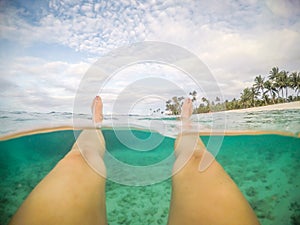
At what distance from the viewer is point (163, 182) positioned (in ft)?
16.2

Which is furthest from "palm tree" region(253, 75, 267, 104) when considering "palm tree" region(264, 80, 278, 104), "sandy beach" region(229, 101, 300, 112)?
"sandy beach" region(229, 101, 300, 112)

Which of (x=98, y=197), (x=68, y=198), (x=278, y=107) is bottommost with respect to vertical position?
(x=98, y=197)

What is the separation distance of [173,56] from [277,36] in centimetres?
254

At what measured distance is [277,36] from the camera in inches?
132

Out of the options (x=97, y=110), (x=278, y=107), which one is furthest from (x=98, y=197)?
(x=278, y=107)

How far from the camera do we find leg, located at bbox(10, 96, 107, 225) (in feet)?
5.01

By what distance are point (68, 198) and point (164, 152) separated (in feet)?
19.7

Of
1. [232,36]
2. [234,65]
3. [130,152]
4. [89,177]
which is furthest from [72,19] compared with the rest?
[130,152]

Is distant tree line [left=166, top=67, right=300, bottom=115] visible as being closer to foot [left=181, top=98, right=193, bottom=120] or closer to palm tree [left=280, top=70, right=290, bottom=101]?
palm tree [left=280, top=70, right=290, bottom=101]

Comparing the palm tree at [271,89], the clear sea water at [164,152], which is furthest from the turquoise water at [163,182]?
the palm tree at [271,89]

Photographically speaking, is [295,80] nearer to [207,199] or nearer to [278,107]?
[278,107]

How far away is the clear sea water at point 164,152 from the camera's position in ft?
13.1

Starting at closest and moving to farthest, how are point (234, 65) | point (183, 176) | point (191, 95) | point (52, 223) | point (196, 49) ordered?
point (52, 223)
point (183, 176)
point (191, 95)
point (196, 49)
point (234, 65)

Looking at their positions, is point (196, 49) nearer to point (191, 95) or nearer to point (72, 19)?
point (191, 95)
